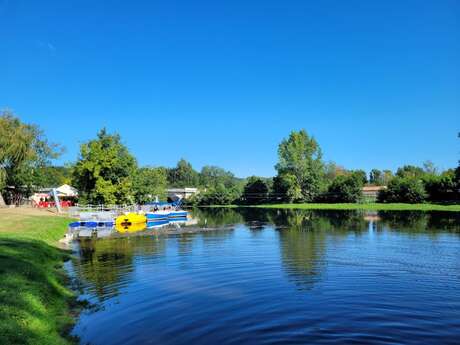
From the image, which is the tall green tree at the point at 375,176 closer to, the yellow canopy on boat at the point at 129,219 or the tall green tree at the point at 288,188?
the tall green tree at the point at 288,188

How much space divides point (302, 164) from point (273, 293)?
10672 centimetres

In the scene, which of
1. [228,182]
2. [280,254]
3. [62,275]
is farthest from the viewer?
[228,182]

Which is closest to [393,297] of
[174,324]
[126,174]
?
[174,324]

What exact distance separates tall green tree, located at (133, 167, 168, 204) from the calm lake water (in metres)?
49.4

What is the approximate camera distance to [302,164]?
398 feet

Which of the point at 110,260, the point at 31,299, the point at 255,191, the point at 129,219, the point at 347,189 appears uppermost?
the point at 255,191

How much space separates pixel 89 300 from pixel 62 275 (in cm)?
488

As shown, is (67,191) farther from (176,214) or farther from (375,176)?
(375,176)

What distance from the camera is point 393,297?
612 inches

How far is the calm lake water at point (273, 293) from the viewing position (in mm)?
11852

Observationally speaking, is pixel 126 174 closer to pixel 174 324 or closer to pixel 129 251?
pixel 129 251

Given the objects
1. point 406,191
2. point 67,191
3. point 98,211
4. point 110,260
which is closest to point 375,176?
point 406,191

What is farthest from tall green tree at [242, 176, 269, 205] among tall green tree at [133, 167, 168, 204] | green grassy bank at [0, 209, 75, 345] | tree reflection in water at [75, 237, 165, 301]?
green grassy bank at [0, 209, 75, 345]

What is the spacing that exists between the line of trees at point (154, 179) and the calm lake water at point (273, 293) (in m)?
35.9
